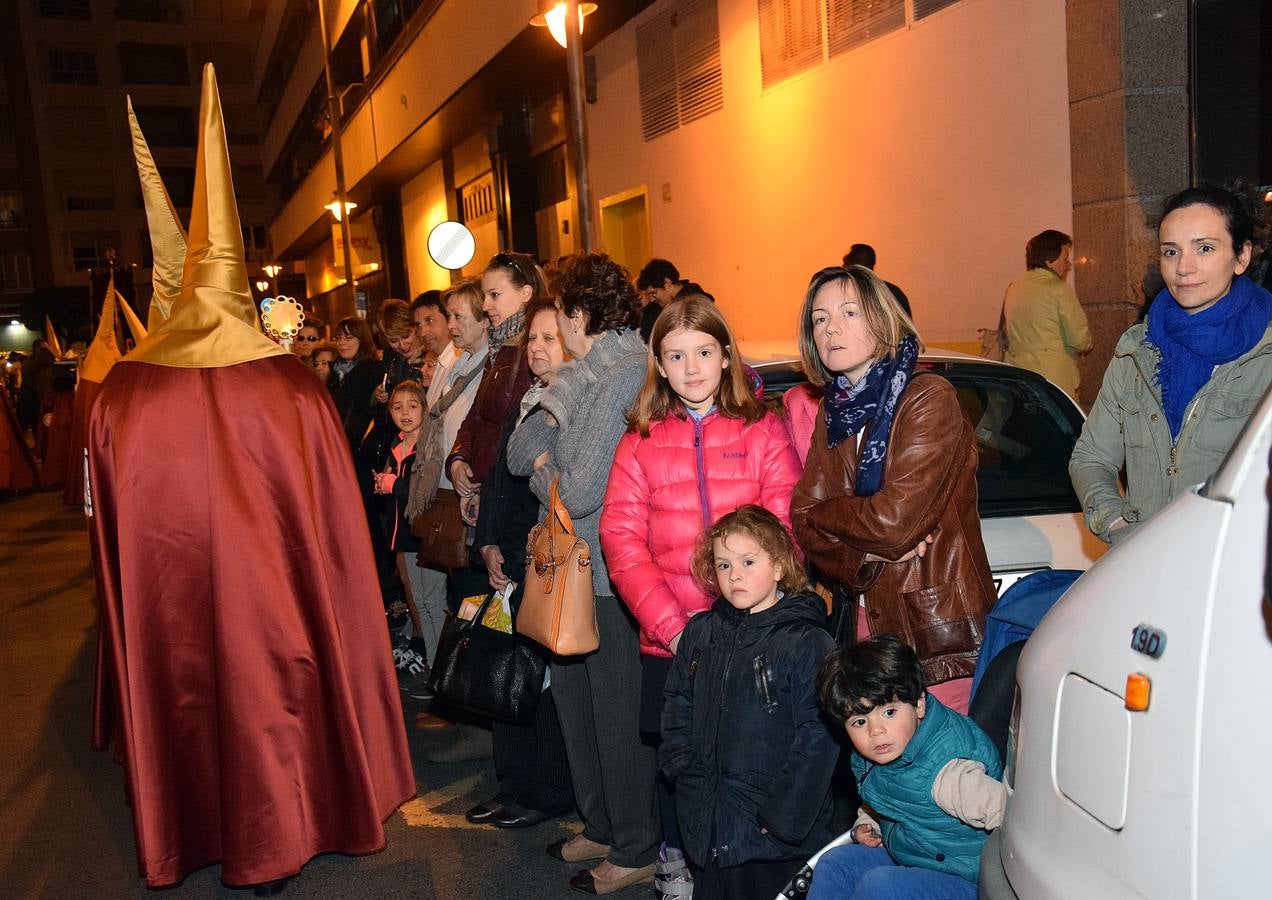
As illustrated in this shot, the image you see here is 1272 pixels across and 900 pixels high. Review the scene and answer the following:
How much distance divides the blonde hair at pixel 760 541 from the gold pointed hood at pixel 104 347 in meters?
8.27

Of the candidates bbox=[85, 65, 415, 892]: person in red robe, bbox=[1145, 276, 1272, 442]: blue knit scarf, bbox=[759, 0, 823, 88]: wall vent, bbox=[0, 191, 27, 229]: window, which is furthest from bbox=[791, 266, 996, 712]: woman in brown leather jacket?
bbox=[0, 191, 27, 229]: window

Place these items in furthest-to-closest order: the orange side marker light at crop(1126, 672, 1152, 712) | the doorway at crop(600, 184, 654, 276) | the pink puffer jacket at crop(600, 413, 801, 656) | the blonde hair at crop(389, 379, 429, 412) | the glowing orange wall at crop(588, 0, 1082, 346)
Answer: the doorway at crop(600, 184, 654, 276) → the glowing orange wall at crop(588, 0, 1082, 346) → the blonde hair at crop(389, 379, 429, 412) → the pink puffer jacket at crop(600, 413, 801, 656) → the orange side marker light at crop(1126, 672, 1152, 712)

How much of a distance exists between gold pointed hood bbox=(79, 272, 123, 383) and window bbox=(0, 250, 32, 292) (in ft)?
165

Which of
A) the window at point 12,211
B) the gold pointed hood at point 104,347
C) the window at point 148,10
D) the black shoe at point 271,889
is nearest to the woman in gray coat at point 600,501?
the black shoe at point 271,889

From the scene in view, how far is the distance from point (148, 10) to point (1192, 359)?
62545 millimetres

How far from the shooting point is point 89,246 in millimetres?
54406

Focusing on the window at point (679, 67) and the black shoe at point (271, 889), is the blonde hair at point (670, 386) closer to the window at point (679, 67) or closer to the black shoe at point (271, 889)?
the black shoe at point (271, 889)

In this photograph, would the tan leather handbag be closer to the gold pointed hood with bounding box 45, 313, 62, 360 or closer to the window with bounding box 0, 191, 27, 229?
the gold pointed hood with bounding box 45, 313, 62, 360

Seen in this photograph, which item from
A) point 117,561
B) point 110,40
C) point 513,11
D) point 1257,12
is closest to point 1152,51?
point 1257,12

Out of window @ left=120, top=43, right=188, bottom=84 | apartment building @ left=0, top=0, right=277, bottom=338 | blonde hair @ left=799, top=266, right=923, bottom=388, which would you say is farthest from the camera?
window @ left=120, top=43, right=188, bottom=84

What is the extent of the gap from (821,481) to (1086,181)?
5307 mm

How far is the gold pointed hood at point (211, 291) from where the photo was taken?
3994mm

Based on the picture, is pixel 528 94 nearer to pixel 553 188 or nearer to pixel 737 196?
pixel 553 188

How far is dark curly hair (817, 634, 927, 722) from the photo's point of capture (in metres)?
2.69
